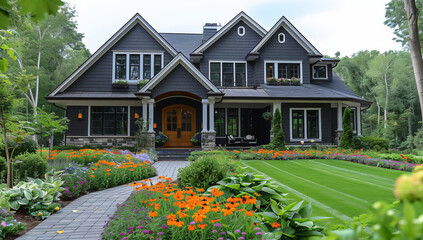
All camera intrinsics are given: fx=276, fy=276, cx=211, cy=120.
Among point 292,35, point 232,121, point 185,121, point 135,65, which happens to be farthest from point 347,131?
point 135,65

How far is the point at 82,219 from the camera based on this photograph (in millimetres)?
4445

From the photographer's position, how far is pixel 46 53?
25.6 metres

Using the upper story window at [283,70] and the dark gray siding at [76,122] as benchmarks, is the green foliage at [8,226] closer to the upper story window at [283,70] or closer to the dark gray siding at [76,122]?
the dark gray siding at [76,122]

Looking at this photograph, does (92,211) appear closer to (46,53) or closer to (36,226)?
(36,226)

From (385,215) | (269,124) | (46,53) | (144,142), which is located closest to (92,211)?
(385,215)

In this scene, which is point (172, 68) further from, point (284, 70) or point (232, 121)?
point (284, 70)

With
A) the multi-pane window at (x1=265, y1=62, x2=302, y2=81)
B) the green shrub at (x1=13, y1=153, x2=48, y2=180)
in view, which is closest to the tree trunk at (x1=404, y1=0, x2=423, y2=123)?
the green shrub at (x1=13, y1=153, x2=48, y2=180)

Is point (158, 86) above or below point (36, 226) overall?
above

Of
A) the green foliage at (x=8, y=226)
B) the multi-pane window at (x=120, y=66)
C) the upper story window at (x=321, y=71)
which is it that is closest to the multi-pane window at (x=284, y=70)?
the upper story window at (x=321, y=71)

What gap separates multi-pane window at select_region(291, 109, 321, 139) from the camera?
17.0 m

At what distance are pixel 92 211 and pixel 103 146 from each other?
1093cm

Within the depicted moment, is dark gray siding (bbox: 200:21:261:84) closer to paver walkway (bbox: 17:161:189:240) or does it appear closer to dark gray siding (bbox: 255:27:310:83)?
dark gray siding (bbox: 255:27:310:83)

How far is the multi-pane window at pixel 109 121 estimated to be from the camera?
16250 mm

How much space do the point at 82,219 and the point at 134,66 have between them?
45.9 feet
